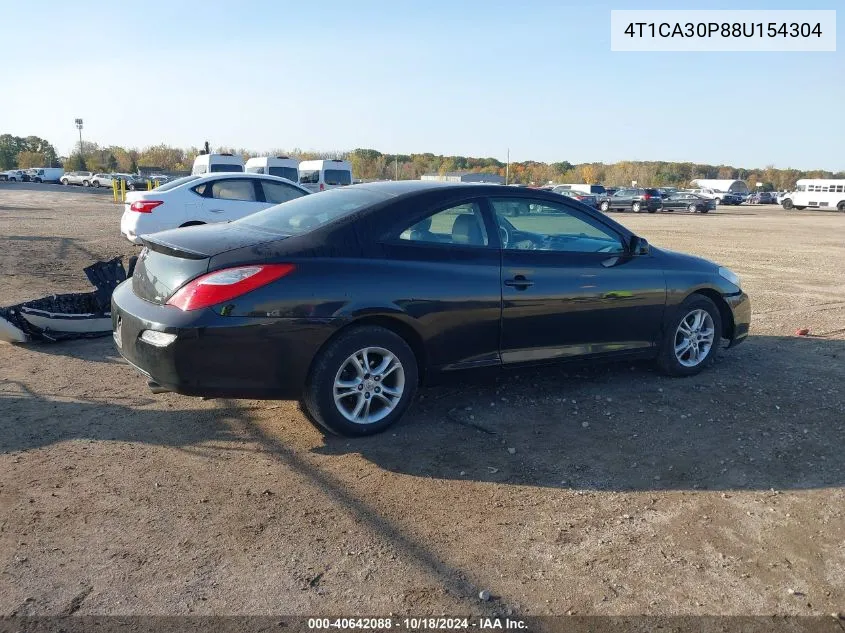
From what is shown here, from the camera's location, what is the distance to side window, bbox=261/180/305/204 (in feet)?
39.3

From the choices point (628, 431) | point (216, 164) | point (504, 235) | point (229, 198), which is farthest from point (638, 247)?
point (216, 164)

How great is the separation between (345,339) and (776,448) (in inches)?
106

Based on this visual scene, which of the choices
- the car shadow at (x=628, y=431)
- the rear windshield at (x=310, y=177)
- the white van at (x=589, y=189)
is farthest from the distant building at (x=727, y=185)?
the car shadow at (x=628, y=431)

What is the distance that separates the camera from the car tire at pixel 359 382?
415 centimetres

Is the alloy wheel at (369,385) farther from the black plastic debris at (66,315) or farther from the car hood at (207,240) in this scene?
the black plastic debris at (66,315)

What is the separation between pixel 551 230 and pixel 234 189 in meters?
8.03

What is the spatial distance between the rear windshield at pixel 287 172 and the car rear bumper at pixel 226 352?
20.7 metres

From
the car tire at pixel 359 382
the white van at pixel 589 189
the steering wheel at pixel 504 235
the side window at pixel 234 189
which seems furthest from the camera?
the white van at pixel 589 189

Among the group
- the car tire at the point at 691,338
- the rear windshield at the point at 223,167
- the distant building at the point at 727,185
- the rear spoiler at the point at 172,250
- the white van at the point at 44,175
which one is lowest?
the car tire at the point at 691,338

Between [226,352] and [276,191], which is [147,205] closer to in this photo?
[276,191]

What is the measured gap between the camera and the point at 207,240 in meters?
4.27

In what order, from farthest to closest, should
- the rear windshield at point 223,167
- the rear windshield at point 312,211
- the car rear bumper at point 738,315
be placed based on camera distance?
the rear windshield at point 223,167
the car rear bumper at point 738,315
the rear windshield at point 312,211

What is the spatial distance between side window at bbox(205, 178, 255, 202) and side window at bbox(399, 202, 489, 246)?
7.89 m

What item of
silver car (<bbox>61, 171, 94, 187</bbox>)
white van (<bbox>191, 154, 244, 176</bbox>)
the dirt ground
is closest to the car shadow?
the dirt ground
